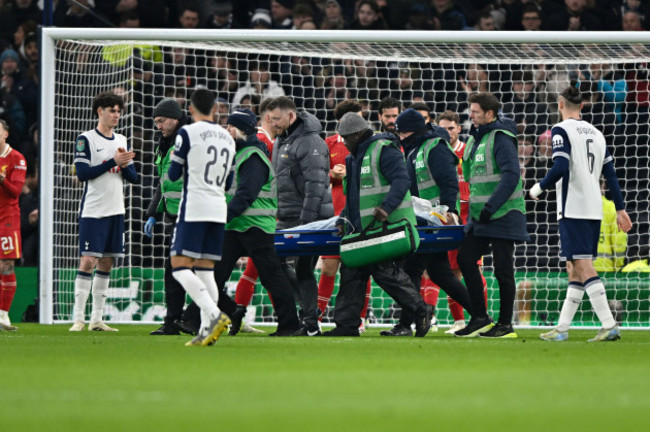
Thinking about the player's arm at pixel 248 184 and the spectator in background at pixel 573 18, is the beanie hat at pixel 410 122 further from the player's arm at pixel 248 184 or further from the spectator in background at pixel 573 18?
the spectator in background at pixel 573 18

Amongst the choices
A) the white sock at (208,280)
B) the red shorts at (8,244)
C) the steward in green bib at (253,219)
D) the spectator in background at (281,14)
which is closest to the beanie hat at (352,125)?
the steward in green bib at (253,219)

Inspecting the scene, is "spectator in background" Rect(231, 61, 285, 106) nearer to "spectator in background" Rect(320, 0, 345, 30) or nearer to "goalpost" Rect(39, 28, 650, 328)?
"goalpost" Rect(39, 28, 650, 328)

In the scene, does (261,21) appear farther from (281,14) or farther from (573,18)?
(573,18)

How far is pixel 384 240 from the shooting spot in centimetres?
1016

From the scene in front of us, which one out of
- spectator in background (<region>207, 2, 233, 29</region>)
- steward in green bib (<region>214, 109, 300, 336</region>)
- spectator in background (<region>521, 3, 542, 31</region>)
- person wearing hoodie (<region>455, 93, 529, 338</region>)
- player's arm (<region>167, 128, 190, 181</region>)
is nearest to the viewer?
player's arm (<region>167, 128, 190, 181</region>)

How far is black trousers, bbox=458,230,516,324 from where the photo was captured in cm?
1033

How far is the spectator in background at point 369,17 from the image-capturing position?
60.4ft

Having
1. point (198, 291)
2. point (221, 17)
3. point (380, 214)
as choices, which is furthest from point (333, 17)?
point (198, 291)

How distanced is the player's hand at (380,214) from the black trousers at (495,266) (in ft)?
2.72

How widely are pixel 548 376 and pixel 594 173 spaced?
12.5 ft

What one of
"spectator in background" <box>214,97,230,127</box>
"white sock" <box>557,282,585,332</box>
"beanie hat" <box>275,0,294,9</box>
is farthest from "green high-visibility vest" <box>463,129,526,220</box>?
"beanie hat" <box>275,0,294,9</box>

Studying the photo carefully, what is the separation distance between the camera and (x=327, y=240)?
10805 millimetres

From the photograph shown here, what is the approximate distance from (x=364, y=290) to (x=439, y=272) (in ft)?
2.44

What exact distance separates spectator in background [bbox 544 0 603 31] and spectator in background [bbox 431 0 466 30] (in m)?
1.33
